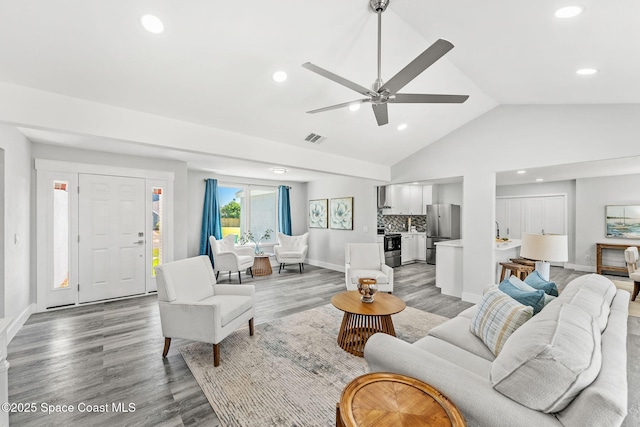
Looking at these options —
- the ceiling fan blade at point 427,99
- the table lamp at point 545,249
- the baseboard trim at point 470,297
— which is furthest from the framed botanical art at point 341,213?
the ceiling fan blade at point 427,99

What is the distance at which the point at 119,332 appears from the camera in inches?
126

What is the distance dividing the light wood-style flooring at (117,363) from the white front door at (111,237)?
1.06 feet

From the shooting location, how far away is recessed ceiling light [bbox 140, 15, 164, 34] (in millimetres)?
1891

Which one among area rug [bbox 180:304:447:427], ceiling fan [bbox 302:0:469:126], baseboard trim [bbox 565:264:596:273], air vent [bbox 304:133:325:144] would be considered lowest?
area rug [bbox 180:304:447:427]

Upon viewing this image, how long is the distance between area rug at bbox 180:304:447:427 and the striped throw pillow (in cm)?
107

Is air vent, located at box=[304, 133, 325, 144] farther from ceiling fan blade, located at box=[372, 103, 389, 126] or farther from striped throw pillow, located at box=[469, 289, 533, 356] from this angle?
striped throw pillow, located at box=[469, 289, 533, 356]

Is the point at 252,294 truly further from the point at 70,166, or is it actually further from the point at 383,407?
the point at 70,166

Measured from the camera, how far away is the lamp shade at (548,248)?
2650mm

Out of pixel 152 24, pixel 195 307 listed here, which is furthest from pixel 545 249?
pixel 152 24

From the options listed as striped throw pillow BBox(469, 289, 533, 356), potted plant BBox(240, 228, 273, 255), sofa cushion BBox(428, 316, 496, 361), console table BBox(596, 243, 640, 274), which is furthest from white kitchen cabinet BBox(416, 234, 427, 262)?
striped throw pillow BBox(469, 289, 533, 356)

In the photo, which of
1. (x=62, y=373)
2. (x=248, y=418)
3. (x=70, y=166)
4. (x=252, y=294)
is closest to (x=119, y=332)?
(x=62, y=373)

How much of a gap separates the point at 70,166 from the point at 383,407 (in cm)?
519

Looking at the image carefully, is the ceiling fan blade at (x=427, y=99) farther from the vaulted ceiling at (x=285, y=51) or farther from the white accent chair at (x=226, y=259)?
the white accent chair at (x=226, y=259)

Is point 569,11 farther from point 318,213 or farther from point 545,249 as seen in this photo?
point 318,213
